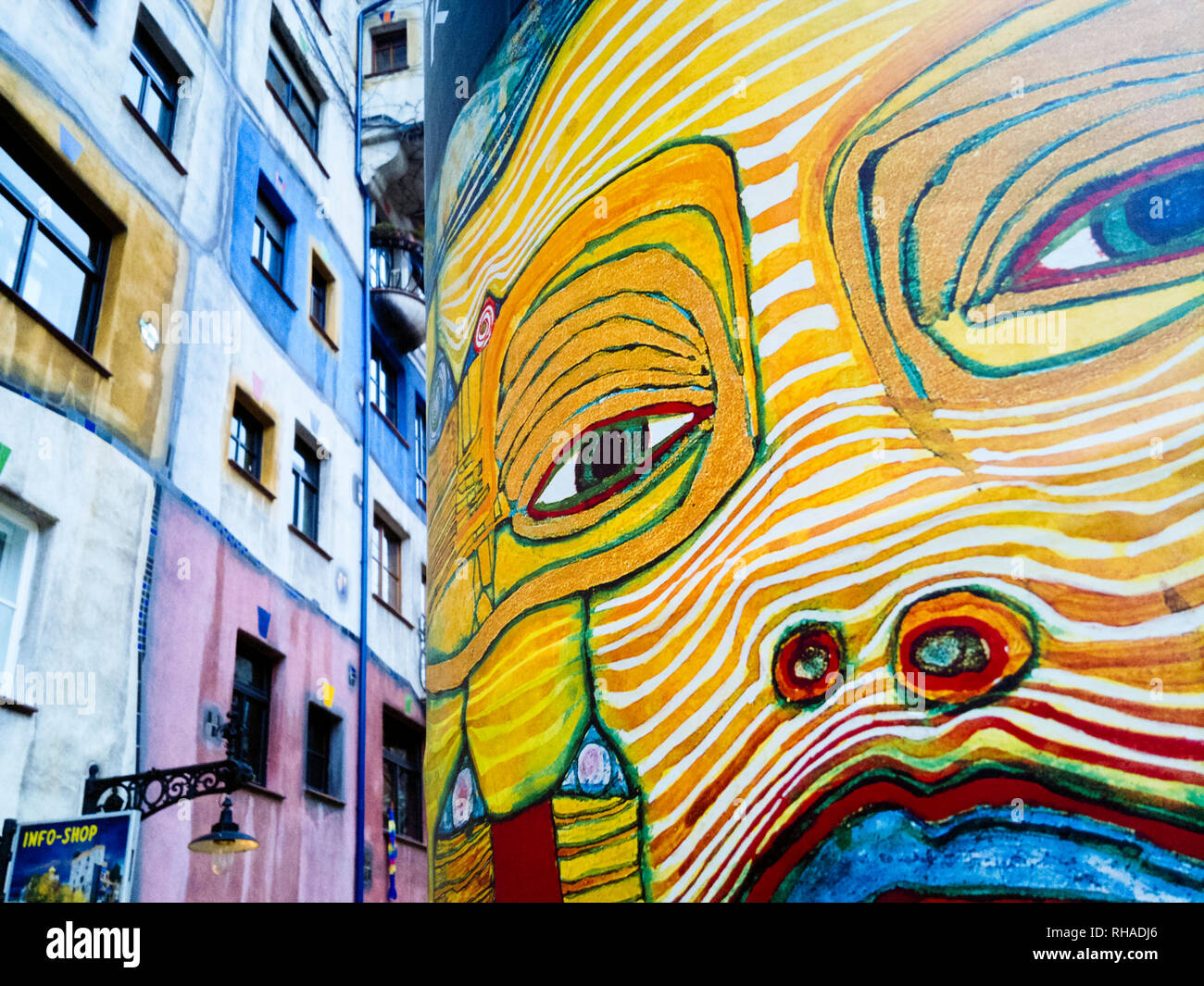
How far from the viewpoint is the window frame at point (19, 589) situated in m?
8.05

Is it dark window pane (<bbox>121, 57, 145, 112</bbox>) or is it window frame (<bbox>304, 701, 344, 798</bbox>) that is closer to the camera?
dark window pane (<bbox>121, 57, 145, 112</bbox>)

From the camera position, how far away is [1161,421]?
439 centimetres

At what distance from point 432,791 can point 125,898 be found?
128 inches

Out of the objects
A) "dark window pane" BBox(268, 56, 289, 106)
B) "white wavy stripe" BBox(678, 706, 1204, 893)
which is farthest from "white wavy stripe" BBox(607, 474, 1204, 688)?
"dark window pane" BBox(268, 56, 289, 106)

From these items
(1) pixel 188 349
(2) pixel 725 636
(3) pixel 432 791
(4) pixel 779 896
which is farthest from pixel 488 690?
(1) pixel 188 349

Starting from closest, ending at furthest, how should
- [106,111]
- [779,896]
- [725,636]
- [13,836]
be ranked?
1. [779,896]
2. [725,636]
3. [13,836]
4. [106,111]

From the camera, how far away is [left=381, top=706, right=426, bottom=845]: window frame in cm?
1638

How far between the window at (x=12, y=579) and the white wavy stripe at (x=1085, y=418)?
6.72 m

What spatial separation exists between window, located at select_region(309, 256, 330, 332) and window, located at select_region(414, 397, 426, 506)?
3.84 metres

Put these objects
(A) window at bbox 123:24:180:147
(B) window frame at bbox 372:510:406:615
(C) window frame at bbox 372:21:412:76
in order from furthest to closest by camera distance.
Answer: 1. (C) window frame at bbox 372:21:412:76
2. (B) window frame at bbox 372:510:406:615
3. (A) window at bbox 123:24:180:147

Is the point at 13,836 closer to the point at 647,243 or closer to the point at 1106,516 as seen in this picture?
the point at 647,243

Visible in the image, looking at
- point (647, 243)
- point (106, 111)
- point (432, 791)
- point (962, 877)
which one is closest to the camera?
point (962, 877)

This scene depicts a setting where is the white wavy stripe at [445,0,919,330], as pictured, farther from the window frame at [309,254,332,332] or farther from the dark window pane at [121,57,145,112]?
the window frame at [309,254,332,332]
